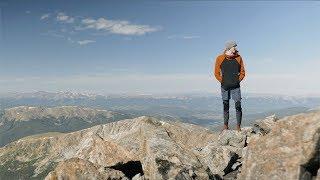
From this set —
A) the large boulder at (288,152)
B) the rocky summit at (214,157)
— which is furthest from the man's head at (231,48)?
the large boulder at (288,152)

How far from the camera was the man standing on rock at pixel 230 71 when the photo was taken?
2642 cm

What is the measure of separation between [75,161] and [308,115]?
37.1ft

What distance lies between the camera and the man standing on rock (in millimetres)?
26422

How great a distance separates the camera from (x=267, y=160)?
49.2 feet

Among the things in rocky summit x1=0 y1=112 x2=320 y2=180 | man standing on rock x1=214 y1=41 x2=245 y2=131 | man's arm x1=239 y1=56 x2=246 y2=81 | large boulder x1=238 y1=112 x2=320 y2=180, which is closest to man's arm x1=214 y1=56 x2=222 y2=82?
man standing on rock x1=214 y1=41 x2=245 y2=131

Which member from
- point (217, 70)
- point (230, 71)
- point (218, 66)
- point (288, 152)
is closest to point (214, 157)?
point (230, 71)

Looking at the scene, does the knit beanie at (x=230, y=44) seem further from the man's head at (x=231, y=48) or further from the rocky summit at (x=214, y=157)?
the rocky summit at (x=214, y=157)

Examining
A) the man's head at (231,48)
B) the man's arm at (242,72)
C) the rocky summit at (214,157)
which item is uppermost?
the man's head at (231,48)

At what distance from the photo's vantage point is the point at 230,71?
26516 millimetres

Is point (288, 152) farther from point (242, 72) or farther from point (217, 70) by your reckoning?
point (217, 70)

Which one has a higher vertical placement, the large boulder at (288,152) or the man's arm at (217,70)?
the man's arm at (217,70)

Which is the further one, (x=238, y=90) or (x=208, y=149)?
(x=238, y=90)

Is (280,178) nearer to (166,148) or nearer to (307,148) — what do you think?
(307,148)

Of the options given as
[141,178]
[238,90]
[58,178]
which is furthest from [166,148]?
[238,90]
